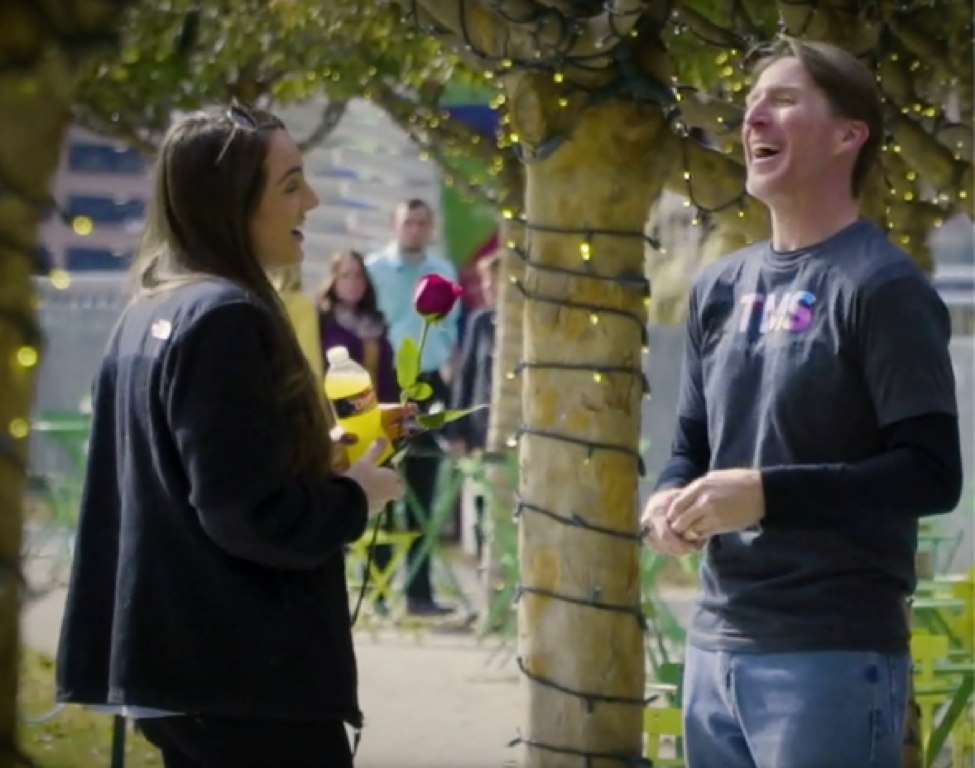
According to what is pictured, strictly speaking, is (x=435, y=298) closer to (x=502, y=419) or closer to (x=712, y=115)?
(x=712, y=115)

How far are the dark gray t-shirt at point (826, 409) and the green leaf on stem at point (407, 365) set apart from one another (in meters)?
0.63

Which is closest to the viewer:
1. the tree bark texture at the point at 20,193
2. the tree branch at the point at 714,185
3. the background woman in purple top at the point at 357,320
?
the tree bark texture at the point at 20,193

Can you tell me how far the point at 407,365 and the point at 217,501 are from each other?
70 cm

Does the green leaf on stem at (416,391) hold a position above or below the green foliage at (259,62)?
below

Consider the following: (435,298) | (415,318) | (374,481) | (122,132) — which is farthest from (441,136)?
(374,481)

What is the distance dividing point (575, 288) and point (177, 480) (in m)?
1.80

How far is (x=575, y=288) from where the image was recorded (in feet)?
15.8

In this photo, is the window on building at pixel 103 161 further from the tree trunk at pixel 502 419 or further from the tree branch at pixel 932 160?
the tree branch at pixel 932 160

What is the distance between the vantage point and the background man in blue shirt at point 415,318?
11.4 metres

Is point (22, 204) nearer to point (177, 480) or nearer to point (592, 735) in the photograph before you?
point (177, 480)

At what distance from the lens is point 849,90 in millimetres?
3344

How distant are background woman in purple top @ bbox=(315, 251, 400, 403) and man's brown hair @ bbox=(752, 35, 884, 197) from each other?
291 inches

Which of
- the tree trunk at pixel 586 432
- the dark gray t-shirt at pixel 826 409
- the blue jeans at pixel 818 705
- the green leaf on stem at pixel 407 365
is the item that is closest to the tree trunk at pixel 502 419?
the tree trunk at pixel 586 432

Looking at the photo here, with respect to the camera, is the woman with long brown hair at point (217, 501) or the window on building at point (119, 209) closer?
the woman with long brown hair at point (217, 501)
